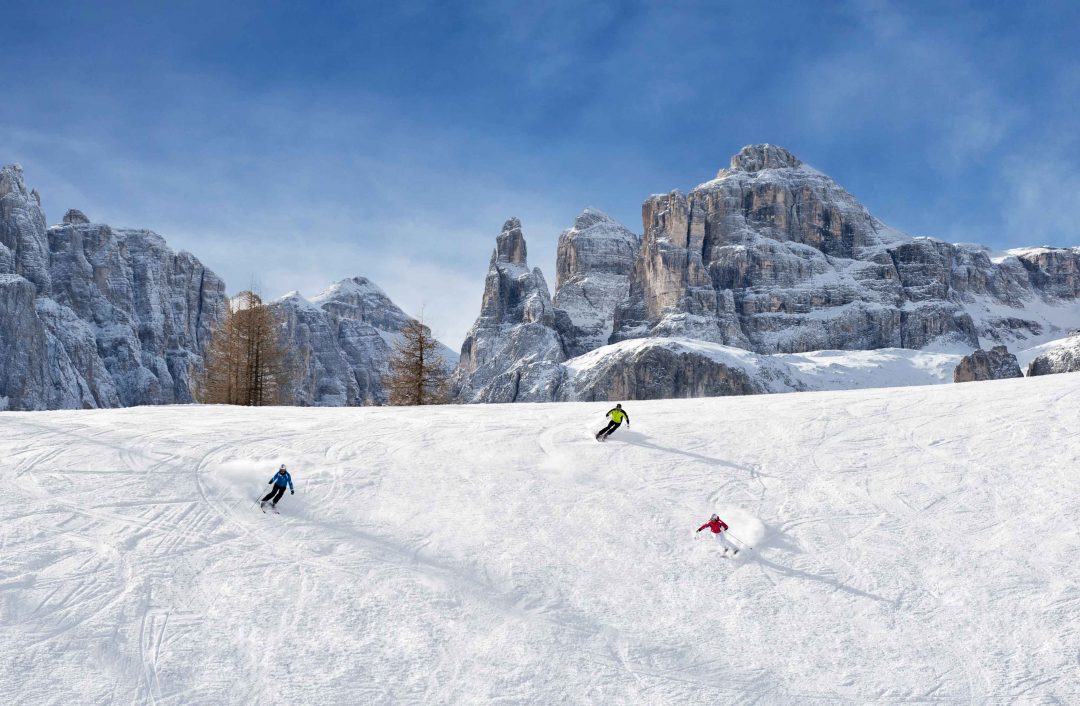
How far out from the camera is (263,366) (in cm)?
4922

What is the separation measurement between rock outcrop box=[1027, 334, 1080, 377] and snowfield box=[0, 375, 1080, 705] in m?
137

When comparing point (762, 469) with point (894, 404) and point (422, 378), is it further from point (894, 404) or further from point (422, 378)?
point (422, 378)

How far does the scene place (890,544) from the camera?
14.5 meters

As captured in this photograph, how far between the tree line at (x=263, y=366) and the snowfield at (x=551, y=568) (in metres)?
24.4

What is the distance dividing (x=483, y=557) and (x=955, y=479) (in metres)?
11.6

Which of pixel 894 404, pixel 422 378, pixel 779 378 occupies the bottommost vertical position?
pixel 894 404

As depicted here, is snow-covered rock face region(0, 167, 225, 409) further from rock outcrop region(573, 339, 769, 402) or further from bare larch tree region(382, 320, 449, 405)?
bare larch tree region(382, 320, 449, 405)

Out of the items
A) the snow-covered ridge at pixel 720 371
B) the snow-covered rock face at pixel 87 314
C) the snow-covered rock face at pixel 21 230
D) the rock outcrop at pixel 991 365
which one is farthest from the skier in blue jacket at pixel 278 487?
the snow-covered rock face at pixel 21 230

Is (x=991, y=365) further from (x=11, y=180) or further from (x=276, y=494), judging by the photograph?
(x=11, y=180)

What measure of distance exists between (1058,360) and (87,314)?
210m

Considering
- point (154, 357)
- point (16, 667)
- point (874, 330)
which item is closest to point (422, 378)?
point (16, 667)

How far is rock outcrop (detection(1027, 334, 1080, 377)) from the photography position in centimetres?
13350

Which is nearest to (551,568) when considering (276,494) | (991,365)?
(276,494)

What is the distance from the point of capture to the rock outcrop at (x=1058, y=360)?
13350cm
